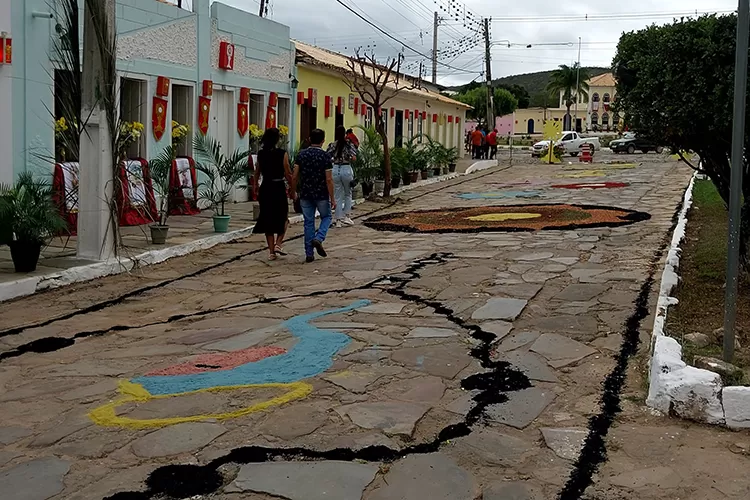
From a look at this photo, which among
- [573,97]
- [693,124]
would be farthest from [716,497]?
[573,97]

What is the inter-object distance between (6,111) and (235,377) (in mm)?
7005

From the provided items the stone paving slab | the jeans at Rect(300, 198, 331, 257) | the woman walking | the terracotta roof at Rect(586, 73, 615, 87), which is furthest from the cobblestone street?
the terracotta roof at Rect(586, 73, 615, 87)

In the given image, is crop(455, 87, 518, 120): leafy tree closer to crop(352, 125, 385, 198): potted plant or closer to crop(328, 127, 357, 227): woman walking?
crop(352, 125, 385, 198): potted plant

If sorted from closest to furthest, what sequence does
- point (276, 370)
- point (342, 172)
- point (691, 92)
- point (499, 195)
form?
1. point (276, 370)
2. point (691, 92)
3. point (342, 172)
4. point (499, 195)

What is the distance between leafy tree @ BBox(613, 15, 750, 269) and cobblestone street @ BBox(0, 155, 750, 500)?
1506 mm

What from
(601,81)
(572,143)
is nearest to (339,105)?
(572,143)

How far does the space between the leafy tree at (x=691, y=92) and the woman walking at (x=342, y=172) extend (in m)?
5.93

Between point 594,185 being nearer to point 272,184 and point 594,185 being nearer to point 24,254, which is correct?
point 272,184

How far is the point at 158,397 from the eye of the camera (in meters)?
5.26

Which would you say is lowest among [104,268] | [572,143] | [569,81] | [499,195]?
[104,268]

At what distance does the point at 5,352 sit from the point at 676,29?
624cm

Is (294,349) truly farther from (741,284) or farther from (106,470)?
(741,284)

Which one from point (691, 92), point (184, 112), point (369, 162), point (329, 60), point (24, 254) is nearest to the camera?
point (691, 92)

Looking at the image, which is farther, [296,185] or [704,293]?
[296,185]
